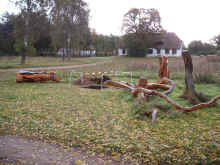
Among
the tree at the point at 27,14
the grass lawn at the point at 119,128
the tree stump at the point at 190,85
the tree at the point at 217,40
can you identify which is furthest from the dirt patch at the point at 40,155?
the tree at the point at 217,40

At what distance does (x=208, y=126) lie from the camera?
18.8 feet

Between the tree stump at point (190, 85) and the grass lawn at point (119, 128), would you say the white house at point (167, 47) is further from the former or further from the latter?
the grass lawn at point (119, 128)

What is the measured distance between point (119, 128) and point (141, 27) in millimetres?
44445

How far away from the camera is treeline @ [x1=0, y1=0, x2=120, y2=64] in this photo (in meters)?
25.9

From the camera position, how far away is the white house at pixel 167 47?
56.3 metres

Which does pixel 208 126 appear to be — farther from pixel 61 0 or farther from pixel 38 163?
pixel 61 0

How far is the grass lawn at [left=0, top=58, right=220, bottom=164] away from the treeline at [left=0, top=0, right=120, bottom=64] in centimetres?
1980

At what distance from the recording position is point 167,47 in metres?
56.2

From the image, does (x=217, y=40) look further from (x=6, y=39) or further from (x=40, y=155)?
(x=40, y=155)

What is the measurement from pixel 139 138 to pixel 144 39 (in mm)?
44771

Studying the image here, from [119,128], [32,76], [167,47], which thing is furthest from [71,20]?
[119,128]

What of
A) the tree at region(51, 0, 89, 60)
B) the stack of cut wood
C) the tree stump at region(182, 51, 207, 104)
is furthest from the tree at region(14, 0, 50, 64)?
the tree stump at region(182, 51, 207, 104)

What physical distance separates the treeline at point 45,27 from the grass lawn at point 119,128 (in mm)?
19801

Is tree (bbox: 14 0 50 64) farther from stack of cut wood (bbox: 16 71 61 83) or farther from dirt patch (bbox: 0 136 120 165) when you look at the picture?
dirt patch (bbox: 0 136 120 165)
